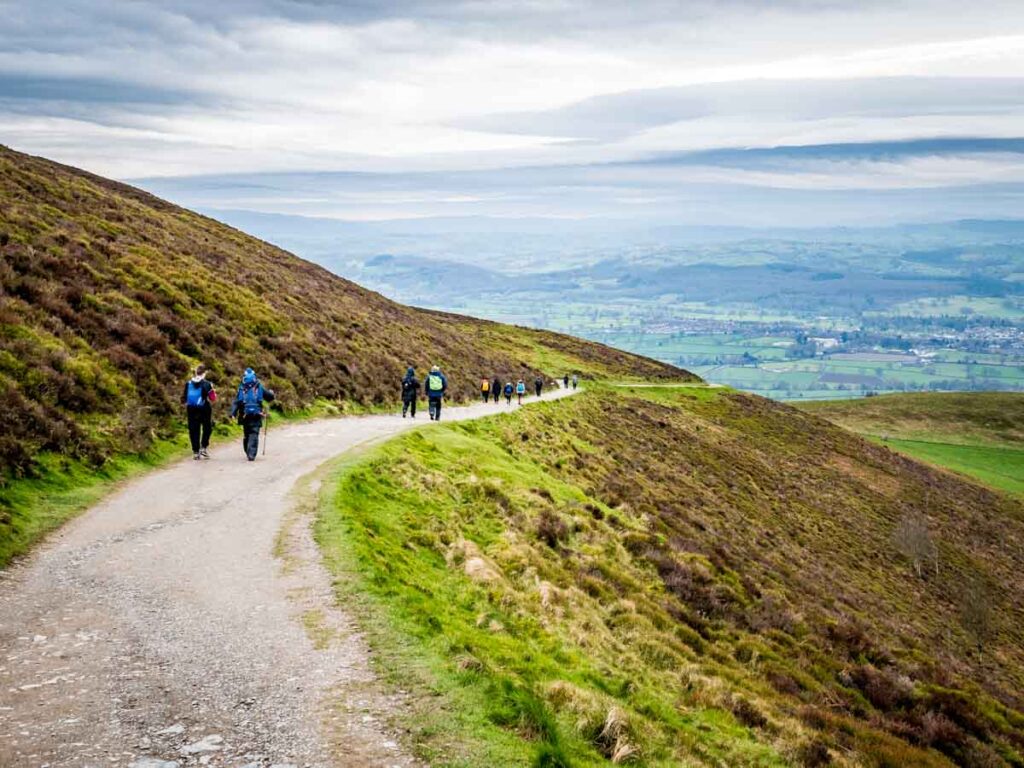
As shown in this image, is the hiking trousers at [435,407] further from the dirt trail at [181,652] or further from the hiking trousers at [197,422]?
the dirt trail at [181,652]

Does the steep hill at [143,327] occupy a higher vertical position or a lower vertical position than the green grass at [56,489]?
higher

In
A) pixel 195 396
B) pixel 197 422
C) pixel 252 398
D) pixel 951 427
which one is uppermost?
pixel 195 396

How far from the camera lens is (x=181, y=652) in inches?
368

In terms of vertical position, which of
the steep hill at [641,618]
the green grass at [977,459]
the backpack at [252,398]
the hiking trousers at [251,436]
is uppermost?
the backpack at [252,398]

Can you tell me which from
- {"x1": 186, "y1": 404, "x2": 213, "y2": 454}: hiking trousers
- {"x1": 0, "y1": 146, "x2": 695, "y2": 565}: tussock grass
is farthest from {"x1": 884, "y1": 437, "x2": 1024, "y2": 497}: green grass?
{"x1": 186, "y1": 404, "x2": 213, "y2": 454}: hiking trousers

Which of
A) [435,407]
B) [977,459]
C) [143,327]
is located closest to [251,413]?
[143,327]

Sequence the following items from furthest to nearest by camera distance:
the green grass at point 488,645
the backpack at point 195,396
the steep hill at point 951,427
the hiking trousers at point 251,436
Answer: the steep hill at point 951,427, the hiking trousers at point 251,436, the backpack at point 195,396, the green grass at point 488,645

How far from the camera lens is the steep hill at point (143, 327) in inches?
772

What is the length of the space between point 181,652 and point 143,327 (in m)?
21.9

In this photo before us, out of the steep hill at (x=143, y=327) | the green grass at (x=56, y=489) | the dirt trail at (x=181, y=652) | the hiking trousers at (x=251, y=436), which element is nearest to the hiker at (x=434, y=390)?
the steep hill at (x=143, y=327)

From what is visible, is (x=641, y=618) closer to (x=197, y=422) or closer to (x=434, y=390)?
(x=197, y=422)

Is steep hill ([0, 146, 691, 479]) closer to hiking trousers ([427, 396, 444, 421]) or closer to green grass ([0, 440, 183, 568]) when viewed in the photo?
green grass ([0, 440, 183, 568])

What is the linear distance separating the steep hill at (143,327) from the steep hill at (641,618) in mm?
7188

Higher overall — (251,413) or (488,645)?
(251,413)
